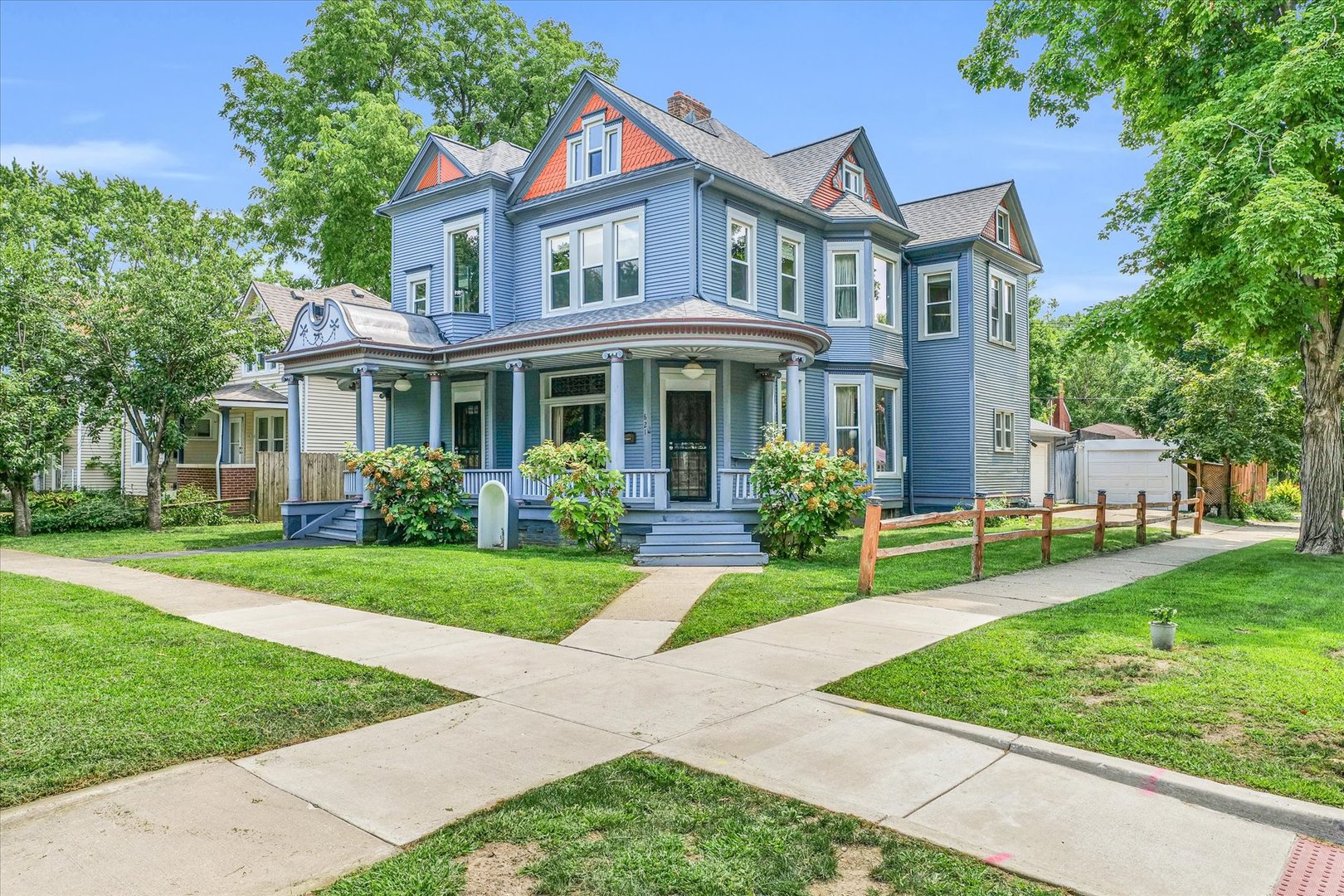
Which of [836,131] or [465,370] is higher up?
[836,131]

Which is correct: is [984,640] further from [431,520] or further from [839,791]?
[431,520]

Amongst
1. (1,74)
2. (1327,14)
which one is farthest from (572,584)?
(1,74)

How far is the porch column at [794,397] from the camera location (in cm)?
1440

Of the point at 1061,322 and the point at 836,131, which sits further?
the point at 1061,322

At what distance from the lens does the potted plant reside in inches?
261

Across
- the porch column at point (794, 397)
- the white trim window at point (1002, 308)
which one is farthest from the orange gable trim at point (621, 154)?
the white trim window at point (1002, 308)

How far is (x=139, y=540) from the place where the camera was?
16.8 meters

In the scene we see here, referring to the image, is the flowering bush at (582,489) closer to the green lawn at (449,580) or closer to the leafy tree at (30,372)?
the green lawn at (449,580)

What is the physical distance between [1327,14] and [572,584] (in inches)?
523

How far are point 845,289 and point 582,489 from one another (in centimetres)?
867

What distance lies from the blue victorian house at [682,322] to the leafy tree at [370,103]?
29.4ft

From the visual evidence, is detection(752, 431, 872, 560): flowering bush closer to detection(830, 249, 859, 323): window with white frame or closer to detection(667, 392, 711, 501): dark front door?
detection(667, 392, 711, 501): dark front door

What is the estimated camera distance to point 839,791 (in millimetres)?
4094

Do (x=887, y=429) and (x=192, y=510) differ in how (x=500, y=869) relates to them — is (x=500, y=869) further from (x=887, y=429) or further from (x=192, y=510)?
(x=192, y=510)
